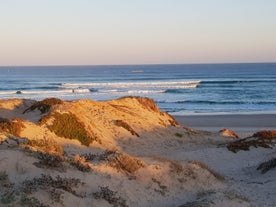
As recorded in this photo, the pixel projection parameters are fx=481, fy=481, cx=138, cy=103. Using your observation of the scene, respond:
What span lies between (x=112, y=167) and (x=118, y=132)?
9066 mm

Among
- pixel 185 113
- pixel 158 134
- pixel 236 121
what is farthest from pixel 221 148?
pixel 185 113

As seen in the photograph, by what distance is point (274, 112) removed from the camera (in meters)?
44.1

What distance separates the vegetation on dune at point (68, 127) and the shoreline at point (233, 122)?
49.4ft

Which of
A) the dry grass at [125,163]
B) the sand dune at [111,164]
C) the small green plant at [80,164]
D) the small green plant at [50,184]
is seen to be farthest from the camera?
the dry grass at [125,163]

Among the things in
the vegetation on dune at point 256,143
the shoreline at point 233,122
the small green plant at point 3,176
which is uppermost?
the small green plant at point 3,176

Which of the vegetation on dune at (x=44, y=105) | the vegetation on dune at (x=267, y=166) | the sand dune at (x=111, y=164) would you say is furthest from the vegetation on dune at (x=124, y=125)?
the vegetation on dune at (x=267, y=166)

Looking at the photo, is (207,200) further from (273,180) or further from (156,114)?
(156,114)

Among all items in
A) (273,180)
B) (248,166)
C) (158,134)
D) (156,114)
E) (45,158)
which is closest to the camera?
(45,158)

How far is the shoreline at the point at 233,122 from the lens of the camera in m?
34.1

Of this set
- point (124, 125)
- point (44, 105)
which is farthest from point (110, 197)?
point (44, 105)

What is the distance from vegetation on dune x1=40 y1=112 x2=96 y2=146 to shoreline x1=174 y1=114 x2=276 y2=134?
49.4 feet

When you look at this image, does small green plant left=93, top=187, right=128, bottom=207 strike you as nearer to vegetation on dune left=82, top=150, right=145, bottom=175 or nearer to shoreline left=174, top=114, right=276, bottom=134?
vegetation on dune left=82, top=150, right=145, bottom=175

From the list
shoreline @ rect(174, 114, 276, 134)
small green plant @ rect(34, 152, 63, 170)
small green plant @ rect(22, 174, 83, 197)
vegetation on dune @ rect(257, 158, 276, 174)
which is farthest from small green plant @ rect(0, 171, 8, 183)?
shoreline @ rect(174, 114, 276, 134)

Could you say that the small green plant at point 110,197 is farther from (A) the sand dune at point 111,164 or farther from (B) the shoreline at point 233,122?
(B) the shoreline at point 233,122
